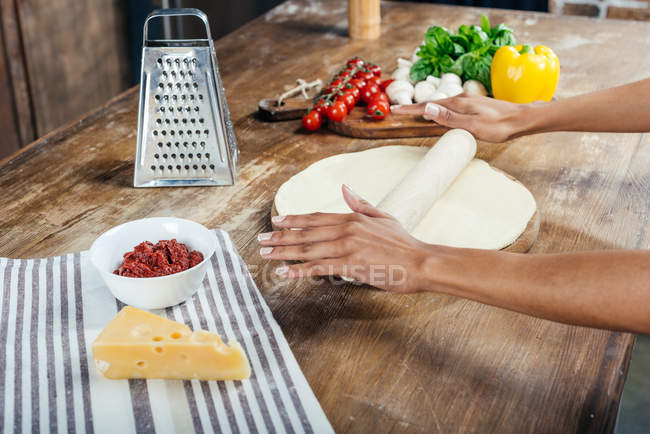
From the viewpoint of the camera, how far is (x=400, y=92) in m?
1.86

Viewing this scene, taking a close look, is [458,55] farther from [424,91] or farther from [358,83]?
[358,83]

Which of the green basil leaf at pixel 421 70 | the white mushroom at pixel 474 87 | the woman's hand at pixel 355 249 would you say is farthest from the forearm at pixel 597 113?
the woman's hand at pixel 355 249

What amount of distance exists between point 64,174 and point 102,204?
0.65 ft

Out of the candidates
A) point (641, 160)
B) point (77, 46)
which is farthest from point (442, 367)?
point (77, 46)

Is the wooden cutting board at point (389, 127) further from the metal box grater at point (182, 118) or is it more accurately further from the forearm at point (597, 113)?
the metal box grater at point (182, 118)

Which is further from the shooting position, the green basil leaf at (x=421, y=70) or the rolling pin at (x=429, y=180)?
the green basil leaf at (x=421, y=70)

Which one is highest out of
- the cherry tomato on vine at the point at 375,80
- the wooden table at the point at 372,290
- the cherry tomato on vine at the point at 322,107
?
the cherry tomato on vine at the point at 375,80

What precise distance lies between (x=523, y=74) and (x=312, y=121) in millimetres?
616

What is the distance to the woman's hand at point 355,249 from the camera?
3.34 feet

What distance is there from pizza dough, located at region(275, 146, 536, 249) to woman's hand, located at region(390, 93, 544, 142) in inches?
4.2

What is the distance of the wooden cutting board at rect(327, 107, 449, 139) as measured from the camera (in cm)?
173

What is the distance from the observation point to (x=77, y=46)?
3.58 metres

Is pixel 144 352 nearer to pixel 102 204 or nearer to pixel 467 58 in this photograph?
pixel 102 204

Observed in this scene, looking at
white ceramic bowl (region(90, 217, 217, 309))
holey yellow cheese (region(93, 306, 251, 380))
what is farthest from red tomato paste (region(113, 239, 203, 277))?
holey yellow cheese (region(93, 306, 251, 380))
